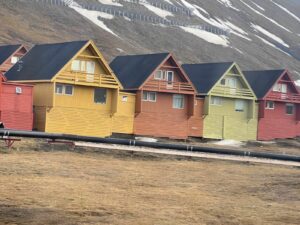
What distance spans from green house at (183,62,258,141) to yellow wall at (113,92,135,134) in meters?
8.85

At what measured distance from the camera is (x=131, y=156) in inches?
1719

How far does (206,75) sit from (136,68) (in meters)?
8.35

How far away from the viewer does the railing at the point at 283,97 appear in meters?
72.8

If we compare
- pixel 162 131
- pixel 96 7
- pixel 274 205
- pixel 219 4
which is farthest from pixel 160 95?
pixel 219 4

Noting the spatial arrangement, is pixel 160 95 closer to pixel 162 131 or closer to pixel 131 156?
pixel 162 131

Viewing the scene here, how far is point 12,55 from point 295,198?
51.2 meters

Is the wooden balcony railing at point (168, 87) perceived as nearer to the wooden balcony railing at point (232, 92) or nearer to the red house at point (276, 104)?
the wooden balcony railing at point (232, 92)

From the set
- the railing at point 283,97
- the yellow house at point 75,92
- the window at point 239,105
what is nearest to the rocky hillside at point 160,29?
the railing at point 283,97

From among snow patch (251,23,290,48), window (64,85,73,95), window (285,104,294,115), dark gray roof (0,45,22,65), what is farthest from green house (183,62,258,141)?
snow patch (251,23,290,48)

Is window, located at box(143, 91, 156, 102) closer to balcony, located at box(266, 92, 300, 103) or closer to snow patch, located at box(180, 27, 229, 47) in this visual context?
balcony, located at box(266, 92, 300, 103)

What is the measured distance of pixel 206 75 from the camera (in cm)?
6944

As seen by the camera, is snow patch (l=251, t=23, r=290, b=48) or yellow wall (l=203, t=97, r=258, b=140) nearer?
yellow wall (l=203, t=97, r=258, b=140)

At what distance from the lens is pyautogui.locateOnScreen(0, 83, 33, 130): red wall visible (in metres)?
50.8

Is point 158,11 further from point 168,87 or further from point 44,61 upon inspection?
point 44,61
